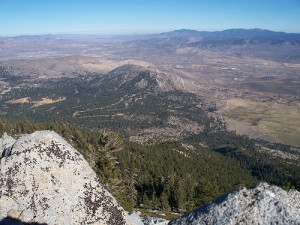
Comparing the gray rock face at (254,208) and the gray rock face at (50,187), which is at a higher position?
the gray rock face at (254,208)

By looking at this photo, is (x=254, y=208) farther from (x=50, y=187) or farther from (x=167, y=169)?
(x=167, y=169)

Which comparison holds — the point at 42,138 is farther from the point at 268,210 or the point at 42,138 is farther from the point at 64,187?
the point at 268,210

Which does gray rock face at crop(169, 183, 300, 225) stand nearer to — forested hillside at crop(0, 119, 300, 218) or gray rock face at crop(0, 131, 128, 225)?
gray rock face at crop(0, 131, 128, 225)

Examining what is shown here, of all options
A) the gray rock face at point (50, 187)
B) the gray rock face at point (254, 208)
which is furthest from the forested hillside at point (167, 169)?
the gray rock face at point (254, 208)

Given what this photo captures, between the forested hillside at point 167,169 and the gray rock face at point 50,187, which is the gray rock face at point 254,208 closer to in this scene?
the gray rock face at point 50,187

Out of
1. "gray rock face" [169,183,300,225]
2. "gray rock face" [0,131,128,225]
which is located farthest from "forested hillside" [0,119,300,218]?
"gray rock face" [169,183,300,225]

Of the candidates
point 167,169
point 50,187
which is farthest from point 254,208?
point 167,169

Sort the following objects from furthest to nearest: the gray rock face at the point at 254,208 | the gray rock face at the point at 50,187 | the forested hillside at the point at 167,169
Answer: the forested hillside at the point at 167,169 < the gray rock face at the point at 50,187 < the gray rock face at the point at 254,208

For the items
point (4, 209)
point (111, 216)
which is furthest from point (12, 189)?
point (111, 216)
